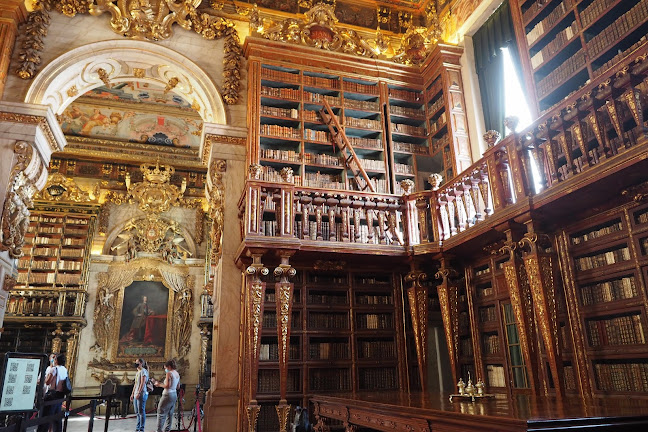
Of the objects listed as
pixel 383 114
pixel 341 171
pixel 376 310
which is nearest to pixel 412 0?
pixel 383 114

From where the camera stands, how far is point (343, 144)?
7652mm

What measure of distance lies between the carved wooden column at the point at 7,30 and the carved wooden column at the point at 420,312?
6.48 m

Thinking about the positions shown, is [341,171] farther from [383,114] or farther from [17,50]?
[17,50]

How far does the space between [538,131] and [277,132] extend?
4025 mm

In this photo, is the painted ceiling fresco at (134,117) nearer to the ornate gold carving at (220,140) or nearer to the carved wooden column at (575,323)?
the ornate gold carving at (220,140)

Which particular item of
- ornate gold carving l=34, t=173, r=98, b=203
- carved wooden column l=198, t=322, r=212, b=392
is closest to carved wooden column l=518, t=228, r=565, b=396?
carved wooden column l=198, t=322, r=212, b=392

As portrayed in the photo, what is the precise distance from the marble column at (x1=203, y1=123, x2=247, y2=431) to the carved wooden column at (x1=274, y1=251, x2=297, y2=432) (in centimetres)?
88

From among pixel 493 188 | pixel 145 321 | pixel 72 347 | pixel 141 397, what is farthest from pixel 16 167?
pixel 145 321

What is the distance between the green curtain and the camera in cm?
745

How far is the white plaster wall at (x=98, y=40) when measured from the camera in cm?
727

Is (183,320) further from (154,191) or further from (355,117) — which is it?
(355,117)

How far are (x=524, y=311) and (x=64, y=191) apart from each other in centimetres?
1181

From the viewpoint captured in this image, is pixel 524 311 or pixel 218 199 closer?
pixel 524 311

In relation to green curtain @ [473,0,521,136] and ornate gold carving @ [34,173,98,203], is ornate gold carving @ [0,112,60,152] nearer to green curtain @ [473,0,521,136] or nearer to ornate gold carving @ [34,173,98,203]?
ornate gold carving @ [34,173,98,203]
